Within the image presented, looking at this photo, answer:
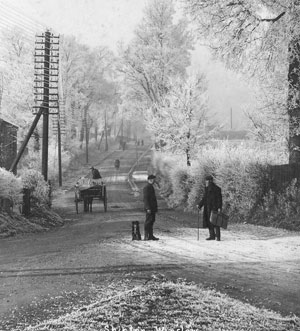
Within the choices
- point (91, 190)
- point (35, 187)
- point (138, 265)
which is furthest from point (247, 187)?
point (138, 265)

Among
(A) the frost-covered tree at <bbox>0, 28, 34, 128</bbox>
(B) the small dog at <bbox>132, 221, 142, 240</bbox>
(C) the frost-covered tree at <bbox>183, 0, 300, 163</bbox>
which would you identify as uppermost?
(A) the frost-covered tree at <bbox>0, 28, 34, 128</bbox>

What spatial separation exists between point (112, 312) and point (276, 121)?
1638cm

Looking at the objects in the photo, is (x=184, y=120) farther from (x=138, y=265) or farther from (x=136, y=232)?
(x=138, y=265)

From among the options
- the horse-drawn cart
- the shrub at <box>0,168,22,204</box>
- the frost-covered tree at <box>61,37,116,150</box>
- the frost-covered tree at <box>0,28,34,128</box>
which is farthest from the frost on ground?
the frost-covered tree at <box>61,37,116,150</box>

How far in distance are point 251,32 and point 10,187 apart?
10090 millimetres

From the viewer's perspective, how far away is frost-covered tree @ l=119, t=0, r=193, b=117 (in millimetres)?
38506

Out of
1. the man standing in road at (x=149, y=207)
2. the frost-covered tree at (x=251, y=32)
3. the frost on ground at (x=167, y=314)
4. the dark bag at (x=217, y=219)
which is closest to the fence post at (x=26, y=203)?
the man standing in road at (x=149, y=207)

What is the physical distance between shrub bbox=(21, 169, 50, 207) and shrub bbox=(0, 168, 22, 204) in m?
1.86

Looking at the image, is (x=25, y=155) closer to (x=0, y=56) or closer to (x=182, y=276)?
(x=0, y=56)

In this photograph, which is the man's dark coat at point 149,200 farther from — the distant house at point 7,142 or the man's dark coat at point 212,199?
the distant house at point 7,142

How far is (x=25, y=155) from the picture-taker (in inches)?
1631

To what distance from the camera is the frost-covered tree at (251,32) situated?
48.9 feet

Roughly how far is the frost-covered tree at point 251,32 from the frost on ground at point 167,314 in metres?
10.7

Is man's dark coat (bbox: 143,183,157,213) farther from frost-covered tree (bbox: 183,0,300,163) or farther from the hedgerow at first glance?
frost-covered tree (bbox: 183,0,300,163)
